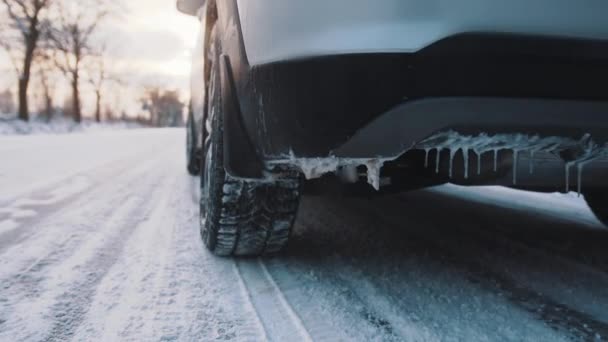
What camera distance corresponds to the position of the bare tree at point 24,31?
21.6 meters

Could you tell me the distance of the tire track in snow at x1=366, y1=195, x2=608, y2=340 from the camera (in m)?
1.39

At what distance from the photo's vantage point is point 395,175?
1.75 m

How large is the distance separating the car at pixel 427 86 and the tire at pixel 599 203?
113 cm

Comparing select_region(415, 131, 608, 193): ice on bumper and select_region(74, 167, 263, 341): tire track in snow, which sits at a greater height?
select_region(415, 131, 608, 193): ice on bumper

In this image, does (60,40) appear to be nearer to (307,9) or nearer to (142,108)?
(307,9)

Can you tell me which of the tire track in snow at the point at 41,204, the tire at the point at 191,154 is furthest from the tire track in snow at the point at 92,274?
the tire at the point at 191,154

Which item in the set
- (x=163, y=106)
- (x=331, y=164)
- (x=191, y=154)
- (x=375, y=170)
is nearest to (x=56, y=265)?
(x=331, y=164)

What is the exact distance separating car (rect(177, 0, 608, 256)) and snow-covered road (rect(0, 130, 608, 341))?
1.47 feet

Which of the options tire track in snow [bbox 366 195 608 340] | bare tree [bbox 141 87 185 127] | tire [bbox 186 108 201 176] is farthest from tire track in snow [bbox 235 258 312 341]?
bare tree [bbox 141 87 185 127]

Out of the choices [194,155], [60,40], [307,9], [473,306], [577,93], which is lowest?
[473,306]

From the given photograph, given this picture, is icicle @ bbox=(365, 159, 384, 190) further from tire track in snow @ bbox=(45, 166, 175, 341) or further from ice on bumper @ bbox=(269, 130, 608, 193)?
tire track in snow @ bbox=(45, 166, 175, 341)

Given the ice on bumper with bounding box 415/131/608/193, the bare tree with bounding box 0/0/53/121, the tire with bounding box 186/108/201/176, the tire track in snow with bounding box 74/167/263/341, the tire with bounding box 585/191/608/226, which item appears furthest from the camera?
the bare tree with bounding box 0/0/53/121

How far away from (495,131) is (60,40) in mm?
28640

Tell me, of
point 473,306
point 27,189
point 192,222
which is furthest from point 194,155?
point 473,306
